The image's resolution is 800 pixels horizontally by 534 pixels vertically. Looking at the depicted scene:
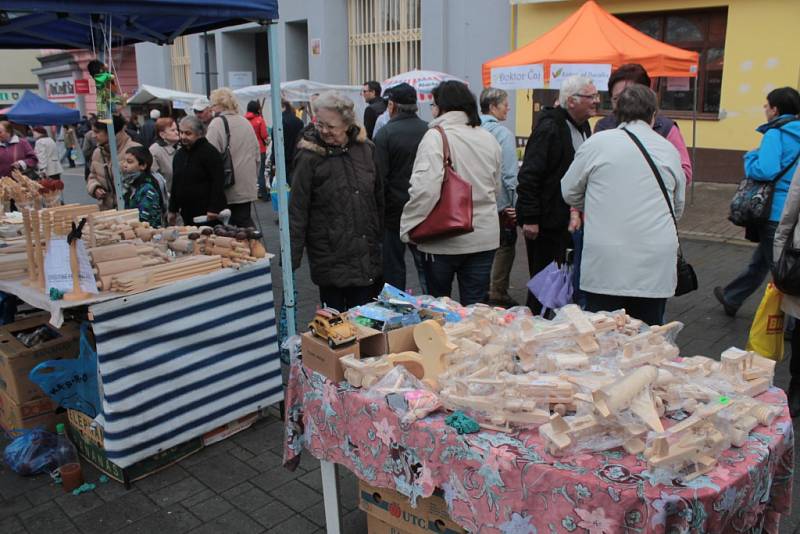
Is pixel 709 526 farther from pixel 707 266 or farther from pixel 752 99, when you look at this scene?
pixel 752 99

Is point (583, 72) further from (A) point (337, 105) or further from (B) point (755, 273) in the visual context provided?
(A) point (337, 105)

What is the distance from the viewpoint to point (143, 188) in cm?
507

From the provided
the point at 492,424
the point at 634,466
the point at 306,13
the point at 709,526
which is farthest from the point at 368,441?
the point at 306,13

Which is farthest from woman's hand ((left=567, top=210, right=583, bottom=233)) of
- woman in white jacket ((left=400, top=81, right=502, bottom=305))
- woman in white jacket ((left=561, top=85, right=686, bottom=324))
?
woman in white jacket ((left=400, top=81, right=502, bottom=305))

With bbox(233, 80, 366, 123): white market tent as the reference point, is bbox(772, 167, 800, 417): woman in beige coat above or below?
below

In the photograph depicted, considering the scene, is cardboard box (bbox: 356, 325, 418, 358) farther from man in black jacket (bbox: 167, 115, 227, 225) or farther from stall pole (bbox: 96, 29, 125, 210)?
stall pole (bbox: 96, 29, 125, 210)

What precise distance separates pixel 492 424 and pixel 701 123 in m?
10.8

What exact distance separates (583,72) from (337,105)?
4.63 metres

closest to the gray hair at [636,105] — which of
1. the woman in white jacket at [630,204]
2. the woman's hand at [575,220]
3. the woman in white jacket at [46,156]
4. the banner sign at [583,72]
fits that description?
the woman in white jacket at [630,204]

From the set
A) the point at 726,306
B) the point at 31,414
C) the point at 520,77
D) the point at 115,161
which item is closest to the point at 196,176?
the point at 115,161

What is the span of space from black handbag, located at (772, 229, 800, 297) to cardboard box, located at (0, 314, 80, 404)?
3714 mm

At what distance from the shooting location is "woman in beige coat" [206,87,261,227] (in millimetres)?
6000

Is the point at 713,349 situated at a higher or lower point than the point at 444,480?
lower

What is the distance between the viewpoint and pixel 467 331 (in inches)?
94.7
